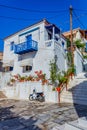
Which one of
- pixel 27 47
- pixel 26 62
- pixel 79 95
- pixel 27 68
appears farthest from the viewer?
pixel 27 68

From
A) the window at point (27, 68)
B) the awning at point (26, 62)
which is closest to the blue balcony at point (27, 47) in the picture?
the awning at point (26, 62)

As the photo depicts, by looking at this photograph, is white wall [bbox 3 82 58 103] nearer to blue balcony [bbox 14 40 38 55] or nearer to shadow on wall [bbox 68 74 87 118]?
shadow on wall [bbox 68 74 87 118]

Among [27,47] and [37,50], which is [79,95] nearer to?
[37,50]

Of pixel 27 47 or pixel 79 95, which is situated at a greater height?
pixel 27 47

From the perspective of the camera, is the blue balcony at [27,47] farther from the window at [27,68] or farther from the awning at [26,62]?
the window at [27,68]

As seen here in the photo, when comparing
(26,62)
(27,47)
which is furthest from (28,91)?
(27,47)

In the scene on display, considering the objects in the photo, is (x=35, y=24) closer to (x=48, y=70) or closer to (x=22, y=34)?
(x=22, y=34)

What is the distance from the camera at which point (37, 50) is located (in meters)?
18.1

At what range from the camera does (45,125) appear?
605cm

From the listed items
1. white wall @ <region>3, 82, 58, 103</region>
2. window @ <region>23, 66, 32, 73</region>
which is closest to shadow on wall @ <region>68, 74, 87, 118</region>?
white wall @ <region>3, 82, 58, 103</region>

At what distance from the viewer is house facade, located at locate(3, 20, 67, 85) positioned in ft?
56.2

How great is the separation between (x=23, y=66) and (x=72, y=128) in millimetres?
15454

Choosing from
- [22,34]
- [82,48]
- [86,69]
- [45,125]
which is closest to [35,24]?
[22,34]

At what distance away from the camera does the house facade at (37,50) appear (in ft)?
56.2
